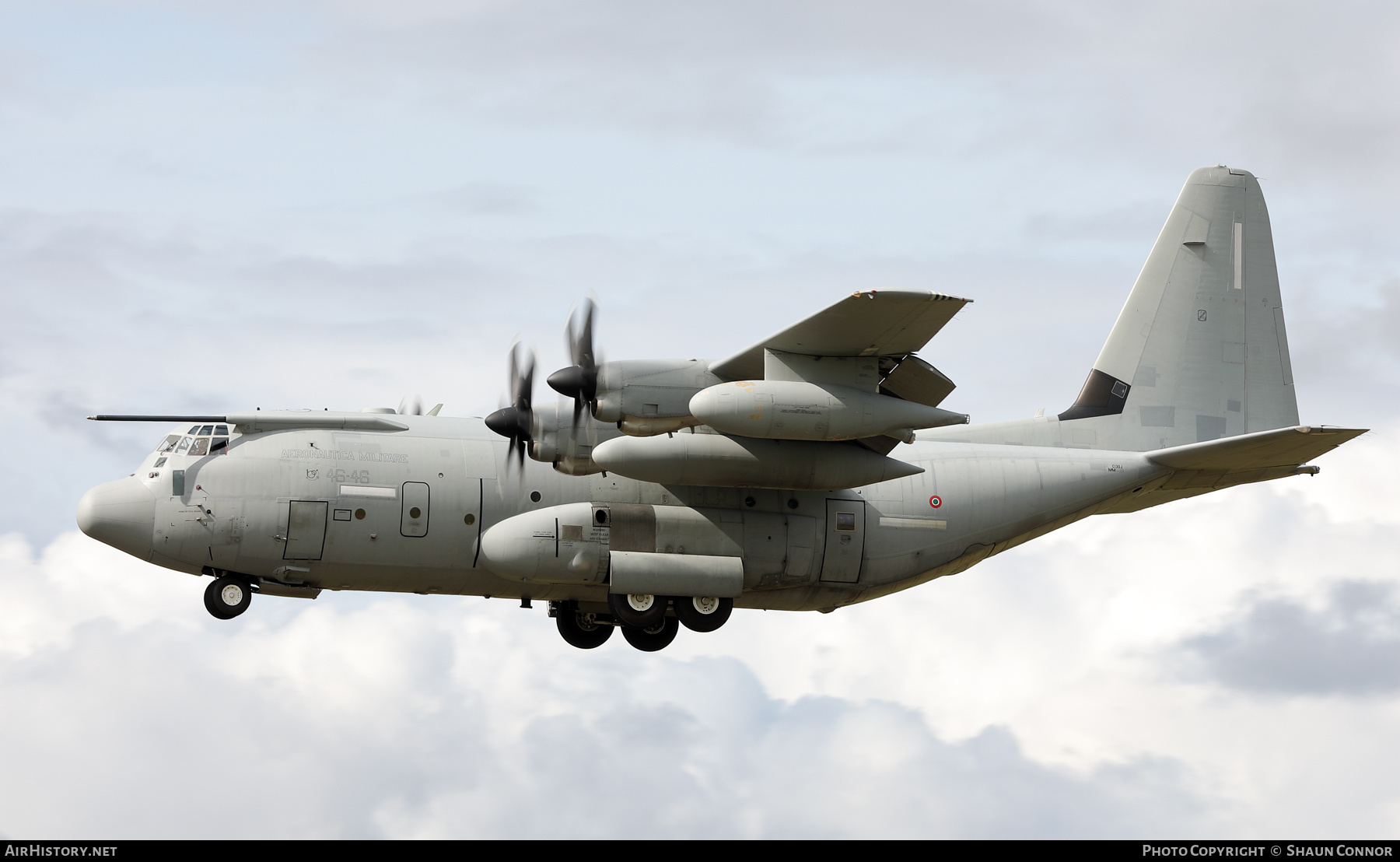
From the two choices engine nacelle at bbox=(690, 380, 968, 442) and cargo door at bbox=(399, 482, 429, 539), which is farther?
cargo door at bbox=(399, 482, 429, 539)

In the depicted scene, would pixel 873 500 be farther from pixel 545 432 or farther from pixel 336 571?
pixel 336 571

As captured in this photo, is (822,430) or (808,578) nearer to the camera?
(822,430)

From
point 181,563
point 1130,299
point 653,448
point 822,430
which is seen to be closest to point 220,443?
point 181,563

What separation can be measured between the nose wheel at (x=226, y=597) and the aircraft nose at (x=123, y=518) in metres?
1.02

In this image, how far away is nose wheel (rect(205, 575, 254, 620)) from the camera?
21.6m

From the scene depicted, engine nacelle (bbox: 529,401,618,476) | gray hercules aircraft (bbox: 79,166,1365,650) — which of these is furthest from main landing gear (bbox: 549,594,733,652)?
engine nacelle (bbox: 529,401,618,476)

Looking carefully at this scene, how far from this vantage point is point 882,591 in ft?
78.4

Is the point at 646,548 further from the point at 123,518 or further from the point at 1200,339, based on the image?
the point at 1200,339

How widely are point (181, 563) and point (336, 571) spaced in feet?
→ 7.21

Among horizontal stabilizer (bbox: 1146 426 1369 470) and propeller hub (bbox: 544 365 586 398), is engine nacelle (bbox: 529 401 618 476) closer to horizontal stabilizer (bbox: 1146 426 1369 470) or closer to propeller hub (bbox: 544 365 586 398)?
propeller hub (bbox: 544 365 586 398)

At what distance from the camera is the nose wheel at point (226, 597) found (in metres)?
21.6

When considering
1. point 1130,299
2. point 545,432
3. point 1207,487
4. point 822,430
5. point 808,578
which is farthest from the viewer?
point 1130,299

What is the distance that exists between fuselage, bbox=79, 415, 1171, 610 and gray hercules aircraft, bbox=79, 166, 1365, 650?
3 cm

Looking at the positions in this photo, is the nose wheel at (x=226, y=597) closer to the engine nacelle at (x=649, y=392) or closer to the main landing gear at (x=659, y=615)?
the main landing gear at (x=659, y=615)
